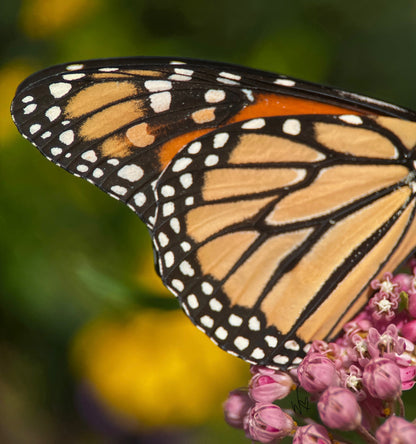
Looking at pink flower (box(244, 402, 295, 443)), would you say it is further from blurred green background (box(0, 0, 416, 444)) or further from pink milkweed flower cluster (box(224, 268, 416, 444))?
blurred green background (box(0, 0, 416, 444))

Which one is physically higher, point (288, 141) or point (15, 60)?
point (288, 141)

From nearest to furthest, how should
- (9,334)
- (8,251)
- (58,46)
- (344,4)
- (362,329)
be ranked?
(362,329) → (8,251) → (9,334) → (58,46) → (344,4)

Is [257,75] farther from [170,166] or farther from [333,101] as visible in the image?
[170,166]

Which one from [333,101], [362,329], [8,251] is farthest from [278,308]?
[8,251]

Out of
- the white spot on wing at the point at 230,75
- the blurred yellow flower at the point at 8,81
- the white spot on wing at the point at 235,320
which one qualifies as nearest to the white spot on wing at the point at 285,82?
the white spot on wing at the point at 230,75

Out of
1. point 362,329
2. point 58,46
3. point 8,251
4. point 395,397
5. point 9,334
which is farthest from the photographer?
point 58,46
